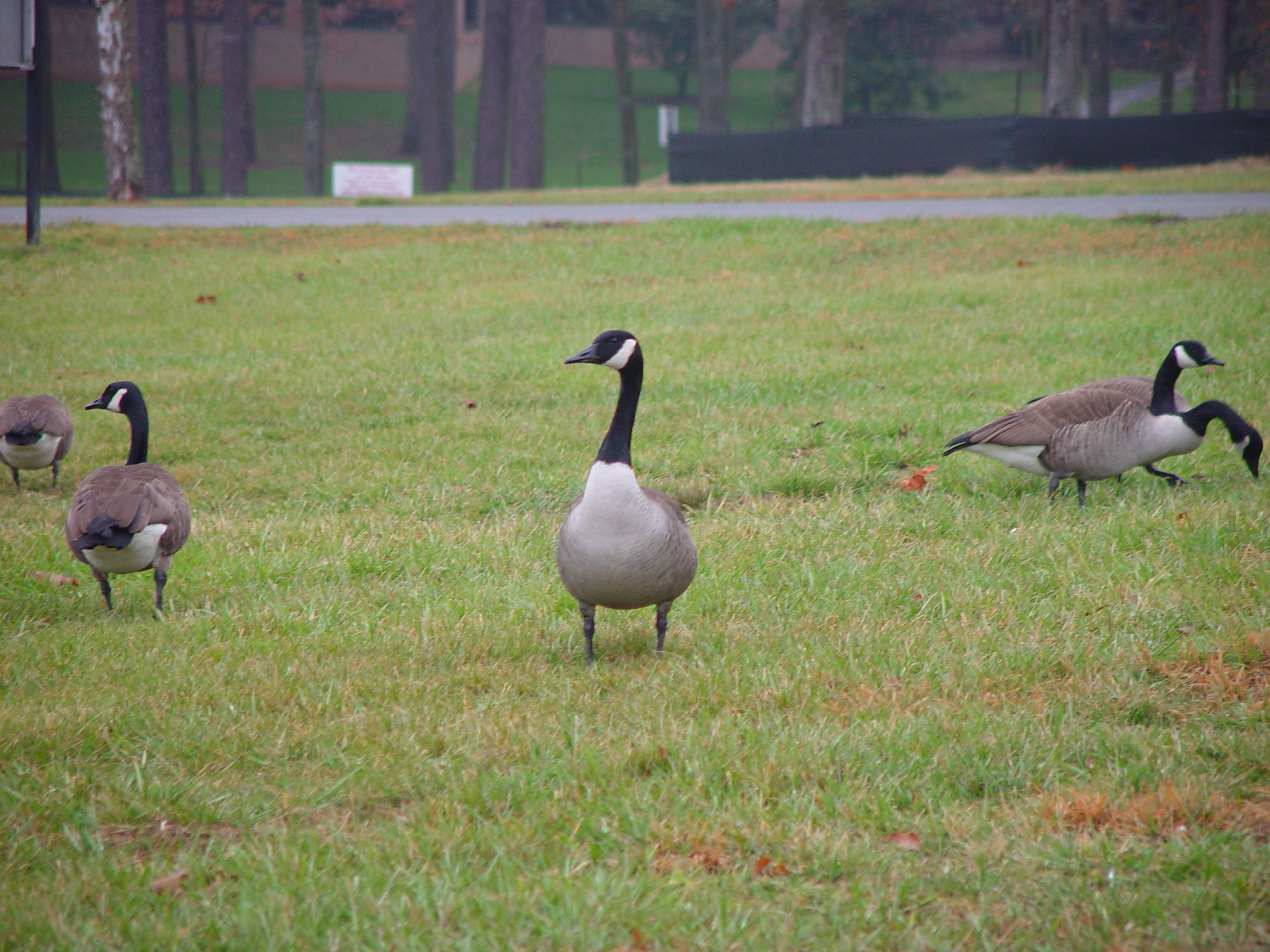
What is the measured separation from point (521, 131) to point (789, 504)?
30.0 metres

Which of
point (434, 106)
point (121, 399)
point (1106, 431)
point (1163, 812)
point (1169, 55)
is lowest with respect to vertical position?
point (1163, 812)

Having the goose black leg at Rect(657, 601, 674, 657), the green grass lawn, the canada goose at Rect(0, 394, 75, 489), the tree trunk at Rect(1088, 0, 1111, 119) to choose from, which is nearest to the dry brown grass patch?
the green grass lawn

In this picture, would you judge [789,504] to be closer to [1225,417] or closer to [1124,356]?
[1225,417]

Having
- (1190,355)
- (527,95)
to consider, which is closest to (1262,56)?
(527,95)

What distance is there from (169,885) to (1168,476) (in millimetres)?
5991

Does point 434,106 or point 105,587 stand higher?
point 434,106

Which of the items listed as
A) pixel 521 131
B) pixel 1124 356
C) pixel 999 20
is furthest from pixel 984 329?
pixel 999 20

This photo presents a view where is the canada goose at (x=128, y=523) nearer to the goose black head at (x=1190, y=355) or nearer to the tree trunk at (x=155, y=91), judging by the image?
the goose black head at (x=1190, y=355)

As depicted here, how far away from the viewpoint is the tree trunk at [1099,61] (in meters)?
42.2

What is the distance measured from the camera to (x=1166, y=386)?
250 inches

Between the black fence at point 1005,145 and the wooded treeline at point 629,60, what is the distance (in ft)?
13.3

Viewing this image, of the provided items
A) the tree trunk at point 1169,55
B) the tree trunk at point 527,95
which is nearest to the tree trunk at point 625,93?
the tree trunk at point 527,95

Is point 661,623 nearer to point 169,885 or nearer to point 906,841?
point 906,841

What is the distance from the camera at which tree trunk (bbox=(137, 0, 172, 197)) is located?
3253 centimetres
